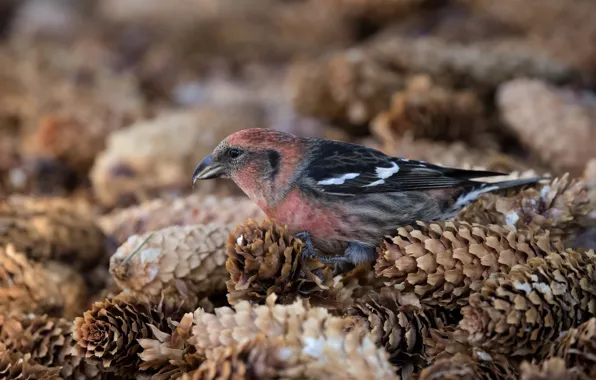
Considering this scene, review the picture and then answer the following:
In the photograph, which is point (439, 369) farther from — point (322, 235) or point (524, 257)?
point (322, 235)

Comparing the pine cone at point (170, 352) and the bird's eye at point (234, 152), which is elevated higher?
the bird's eye at point (234, 152)

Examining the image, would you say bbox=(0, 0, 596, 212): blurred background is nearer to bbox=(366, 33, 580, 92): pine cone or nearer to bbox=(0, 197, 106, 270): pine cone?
bbox=(366, 33, 580, 92): pine cone

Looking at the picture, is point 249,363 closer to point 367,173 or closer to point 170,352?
point 170,352

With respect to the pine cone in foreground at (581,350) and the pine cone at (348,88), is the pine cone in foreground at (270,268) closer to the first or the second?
the pine cone in foreground at (581,350)

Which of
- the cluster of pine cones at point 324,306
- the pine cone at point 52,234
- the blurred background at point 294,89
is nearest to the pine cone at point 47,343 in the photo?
the cluster of pine cones at point 324,306

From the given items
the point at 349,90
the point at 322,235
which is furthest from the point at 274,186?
the point at 349,90
